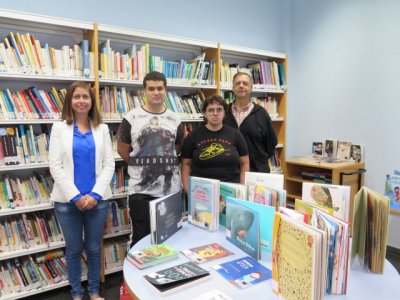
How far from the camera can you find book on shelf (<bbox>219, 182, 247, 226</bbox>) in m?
1.78

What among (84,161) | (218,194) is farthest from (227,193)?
(84,161)

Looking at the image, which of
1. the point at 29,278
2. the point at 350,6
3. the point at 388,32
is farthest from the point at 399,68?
the point at 29,278

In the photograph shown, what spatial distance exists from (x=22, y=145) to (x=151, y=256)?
60.3 inches

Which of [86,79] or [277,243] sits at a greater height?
[86,79]

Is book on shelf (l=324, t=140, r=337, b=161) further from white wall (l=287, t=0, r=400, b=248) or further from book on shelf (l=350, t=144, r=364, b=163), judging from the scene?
book on shelf (l=350, t=144, r=364, b=163)

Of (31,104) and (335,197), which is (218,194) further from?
(31,104)

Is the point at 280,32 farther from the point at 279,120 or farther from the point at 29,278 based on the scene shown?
the point at 29,278

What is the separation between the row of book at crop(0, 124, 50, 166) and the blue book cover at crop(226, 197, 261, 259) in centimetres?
160

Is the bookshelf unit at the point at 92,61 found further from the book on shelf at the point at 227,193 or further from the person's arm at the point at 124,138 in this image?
the book on shelf at the point at 227,193

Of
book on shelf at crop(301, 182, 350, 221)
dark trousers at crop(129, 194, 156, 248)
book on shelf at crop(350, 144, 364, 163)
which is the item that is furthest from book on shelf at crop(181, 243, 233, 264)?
book on shelf at crop(350, 144, 364, 163)

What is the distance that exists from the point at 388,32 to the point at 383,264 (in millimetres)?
2805

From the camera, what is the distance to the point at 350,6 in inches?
142

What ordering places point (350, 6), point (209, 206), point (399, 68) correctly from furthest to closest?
1. point (350, 6)
2. point (399, 68)
3. point (209, 206)

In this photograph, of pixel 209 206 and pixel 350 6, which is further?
pixel 350 6
